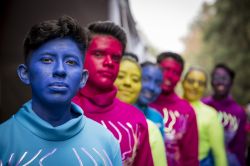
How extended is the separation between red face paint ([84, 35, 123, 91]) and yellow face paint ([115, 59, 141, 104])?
0.55m

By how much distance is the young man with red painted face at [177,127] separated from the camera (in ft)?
15.9

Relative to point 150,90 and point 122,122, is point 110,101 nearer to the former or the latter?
point 122,122

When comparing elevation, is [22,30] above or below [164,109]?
above

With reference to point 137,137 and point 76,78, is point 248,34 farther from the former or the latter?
point 76,78

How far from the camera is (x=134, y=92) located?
12.6ft

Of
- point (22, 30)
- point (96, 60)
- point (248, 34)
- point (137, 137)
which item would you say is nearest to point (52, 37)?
point (96, 60)

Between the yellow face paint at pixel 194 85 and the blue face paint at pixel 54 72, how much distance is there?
3.91 metres

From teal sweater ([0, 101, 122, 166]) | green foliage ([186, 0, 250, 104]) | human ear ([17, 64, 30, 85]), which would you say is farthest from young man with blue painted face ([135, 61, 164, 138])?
green foliage ([186, 0, 250, 104])

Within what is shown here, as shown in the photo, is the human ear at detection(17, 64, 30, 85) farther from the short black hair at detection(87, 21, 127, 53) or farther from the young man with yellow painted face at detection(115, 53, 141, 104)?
the young man with yellow painted face at detection(115, 53, 141, 104)

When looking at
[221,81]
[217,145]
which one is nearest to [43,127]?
[217,145]

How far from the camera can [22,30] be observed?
6734 millimetres

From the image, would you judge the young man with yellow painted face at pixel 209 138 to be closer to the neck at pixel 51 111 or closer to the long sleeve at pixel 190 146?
the long sleeve at pixel 190 146

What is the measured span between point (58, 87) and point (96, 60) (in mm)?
1079

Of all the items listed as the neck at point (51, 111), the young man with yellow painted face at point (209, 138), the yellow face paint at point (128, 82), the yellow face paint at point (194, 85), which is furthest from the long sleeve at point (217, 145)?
the neck at point (51, 111)
